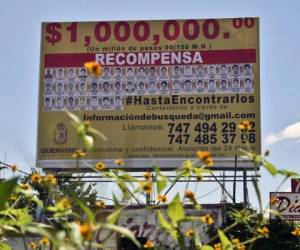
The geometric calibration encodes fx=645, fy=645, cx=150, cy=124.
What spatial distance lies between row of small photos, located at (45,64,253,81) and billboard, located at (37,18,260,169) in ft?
0.07

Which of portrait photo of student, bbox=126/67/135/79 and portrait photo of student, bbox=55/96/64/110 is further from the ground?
portrait photo of student, bbox=126/67/135/79

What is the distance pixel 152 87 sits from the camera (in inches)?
519

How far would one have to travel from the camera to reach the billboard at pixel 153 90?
12891 mm

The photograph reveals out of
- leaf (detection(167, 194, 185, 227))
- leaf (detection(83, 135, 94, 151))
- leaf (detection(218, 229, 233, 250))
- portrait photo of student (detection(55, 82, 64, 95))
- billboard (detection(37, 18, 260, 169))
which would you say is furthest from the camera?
portrait photo of student (detection(55, 82, 64, 95))

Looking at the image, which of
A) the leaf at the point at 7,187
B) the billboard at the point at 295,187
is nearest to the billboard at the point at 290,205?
the billboard at the point at 295,187

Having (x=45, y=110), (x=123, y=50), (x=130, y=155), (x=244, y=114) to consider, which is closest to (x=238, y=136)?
(x=244, y=114)

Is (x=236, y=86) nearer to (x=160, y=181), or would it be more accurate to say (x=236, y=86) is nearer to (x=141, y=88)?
(x=141, y=88)

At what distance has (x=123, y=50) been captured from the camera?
13531 millimetres

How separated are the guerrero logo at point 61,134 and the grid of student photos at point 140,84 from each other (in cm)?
37

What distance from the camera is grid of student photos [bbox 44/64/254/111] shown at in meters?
13.1

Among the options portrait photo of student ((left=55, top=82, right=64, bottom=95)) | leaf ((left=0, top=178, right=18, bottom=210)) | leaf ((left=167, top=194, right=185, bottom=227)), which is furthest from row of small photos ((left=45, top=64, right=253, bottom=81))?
leaf ((left=0, top=178, right=18, bottom=210))

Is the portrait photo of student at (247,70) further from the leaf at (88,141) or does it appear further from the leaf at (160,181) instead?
the leaf at (88,141)

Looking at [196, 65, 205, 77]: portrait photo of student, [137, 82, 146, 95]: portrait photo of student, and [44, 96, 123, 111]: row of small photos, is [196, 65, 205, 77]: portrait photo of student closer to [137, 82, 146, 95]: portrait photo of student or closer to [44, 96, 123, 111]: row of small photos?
[137, 82, 146, 95]: portrait photo of student

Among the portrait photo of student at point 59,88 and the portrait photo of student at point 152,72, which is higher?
the portrait photo of student at point 152,72
